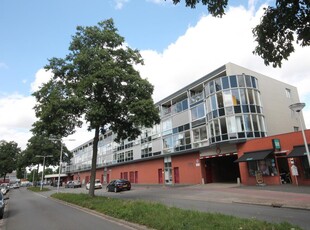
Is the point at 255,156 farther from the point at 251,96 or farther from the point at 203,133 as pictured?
the point at 203,133

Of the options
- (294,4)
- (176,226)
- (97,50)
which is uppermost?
A: (97,50)

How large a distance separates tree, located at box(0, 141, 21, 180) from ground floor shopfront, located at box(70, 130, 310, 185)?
1730 inches

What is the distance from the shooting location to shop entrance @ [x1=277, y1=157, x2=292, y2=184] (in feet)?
80.6

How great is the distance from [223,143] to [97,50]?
674 inches

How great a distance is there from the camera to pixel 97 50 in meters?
19.3

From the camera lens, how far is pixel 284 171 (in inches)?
1002

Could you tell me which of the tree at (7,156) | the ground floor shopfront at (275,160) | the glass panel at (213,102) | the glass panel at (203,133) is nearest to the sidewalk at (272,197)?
the ground floor shopfront at (275,160)

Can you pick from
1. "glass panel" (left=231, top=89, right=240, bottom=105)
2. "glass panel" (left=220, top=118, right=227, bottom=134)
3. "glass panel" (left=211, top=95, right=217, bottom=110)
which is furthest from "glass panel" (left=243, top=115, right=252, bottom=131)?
"glass panel" (left=211, top=95, right=217, bottom=110)

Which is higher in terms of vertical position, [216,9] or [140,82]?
[140,82]

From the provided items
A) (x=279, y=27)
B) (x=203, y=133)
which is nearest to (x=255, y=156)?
(x=203, y=133)

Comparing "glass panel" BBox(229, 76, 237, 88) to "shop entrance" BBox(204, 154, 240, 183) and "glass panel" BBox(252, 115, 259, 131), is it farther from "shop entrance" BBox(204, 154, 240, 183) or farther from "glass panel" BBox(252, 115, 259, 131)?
"shop entrance" BBox(204, 154, 240, 183)

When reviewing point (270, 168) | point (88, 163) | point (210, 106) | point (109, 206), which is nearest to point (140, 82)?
point (109, 206)

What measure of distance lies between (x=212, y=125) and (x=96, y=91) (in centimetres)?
1541

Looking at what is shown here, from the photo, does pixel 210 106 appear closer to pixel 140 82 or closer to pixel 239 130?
pixel 239 130
